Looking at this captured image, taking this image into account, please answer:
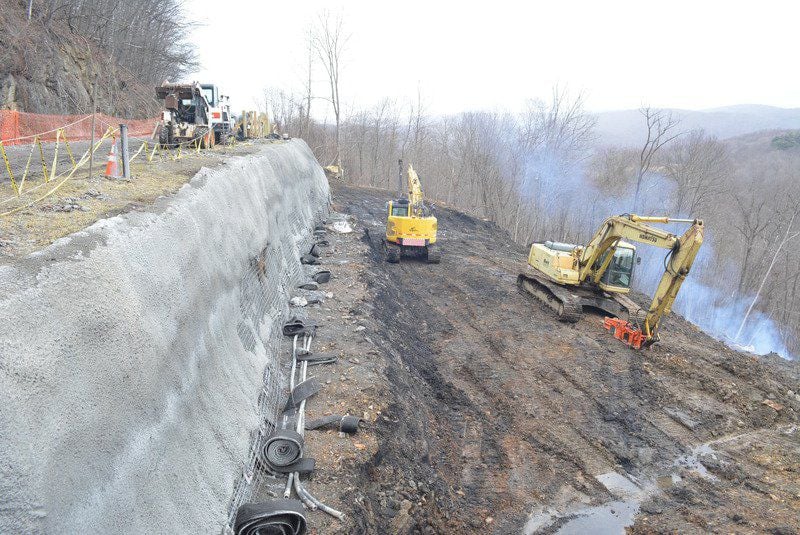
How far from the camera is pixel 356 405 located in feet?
27.9

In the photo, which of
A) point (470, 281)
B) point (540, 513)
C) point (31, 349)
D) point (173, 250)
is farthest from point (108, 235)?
point (470, 281)

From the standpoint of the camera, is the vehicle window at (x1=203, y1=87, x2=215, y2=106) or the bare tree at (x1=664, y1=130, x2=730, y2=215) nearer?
the vehicle window at (x1=203, y1=87, x2=215, y2=106)

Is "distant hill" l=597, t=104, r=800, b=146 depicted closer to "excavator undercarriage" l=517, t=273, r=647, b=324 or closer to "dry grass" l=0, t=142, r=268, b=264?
"excavator undercarriage" l=517, t=273, r=647, b=324

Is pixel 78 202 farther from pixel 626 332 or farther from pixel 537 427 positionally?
pixel 626 332

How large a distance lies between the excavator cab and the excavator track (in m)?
1.31

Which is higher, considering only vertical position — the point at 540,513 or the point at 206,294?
the point at 206,294

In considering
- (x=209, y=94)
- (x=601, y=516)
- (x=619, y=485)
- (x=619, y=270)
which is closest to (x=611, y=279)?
(x=619, y=270)

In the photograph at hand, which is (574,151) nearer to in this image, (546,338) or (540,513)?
(546,338)

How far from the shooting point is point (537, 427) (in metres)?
10.4

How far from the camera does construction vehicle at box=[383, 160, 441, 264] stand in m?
20.7

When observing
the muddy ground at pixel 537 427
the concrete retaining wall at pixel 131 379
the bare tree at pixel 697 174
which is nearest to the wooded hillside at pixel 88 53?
the concrete retaining wall at pixel 131 379

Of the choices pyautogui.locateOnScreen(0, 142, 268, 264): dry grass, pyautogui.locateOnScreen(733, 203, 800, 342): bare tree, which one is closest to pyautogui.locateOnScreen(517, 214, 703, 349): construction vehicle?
pyautogui.locateOnScreen(0, 142, 268, 264): dry grass

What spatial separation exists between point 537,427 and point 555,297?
6.77 metres

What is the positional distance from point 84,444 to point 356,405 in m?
4.98
